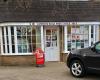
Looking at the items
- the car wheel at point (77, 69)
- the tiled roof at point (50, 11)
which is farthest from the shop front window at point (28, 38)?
the car wheel at point (77, 69)

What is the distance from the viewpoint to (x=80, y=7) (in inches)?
623

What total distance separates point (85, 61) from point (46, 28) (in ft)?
19.8

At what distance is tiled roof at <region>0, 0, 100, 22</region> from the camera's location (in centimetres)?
1525

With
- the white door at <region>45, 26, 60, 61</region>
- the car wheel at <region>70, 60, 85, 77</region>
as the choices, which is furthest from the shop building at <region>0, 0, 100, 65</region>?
the car wheel at <region>70, 60, 85, 77</region>

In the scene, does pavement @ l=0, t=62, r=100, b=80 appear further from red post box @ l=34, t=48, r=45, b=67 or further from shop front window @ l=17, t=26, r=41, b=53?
shop front window @ l=17, t=26, r=41, b=53

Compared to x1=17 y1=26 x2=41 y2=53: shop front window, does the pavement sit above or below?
below

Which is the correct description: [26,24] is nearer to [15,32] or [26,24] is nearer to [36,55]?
[15,32]

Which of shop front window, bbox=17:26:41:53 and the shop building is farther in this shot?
shop front window, bbox=17:26:41:53

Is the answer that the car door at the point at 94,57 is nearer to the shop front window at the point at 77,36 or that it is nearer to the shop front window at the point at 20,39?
the shop front window at the point at 77,36

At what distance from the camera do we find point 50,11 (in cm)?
1552

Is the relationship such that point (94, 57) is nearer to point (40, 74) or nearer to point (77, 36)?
point (40, 74)

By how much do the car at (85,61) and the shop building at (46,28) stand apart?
4.27 meters

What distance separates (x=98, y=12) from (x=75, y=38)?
2059 millimetres

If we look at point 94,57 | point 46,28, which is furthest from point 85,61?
point 46,28
